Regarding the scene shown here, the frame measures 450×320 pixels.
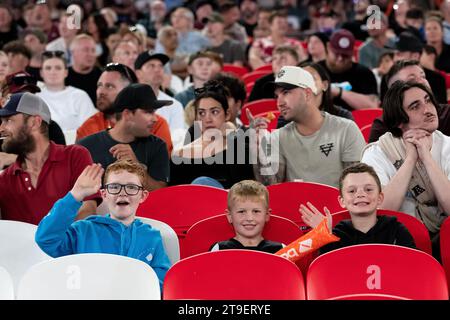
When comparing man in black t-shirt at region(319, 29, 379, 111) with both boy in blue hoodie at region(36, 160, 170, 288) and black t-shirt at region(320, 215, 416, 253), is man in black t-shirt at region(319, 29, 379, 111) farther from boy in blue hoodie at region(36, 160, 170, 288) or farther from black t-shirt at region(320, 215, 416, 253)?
boy in blue hoodie at region(36, 160, 170, 288)

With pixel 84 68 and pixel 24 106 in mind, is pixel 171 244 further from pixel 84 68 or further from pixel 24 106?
pixel 84 68

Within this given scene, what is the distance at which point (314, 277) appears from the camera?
4.61 meters

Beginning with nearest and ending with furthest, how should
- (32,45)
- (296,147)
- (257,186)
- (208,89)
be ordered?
(257,186) → (296,147) → (208,89) → (32,45)

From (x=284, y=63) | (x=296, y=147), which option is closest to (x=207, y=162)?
(x=296, y=147)

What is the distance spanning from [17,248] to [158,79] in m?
4.04

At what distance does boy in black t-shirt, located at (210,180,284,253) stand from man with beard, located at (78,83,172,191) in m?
1.40

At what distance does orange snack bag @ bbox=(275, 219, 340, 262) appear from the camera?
16.4 feet

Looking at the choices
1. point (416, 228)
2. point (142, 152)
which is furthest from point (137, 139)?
point (416, 228)

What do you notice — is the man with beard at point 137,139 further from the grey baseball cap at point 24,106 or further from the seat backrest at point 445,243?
the seat backrest at point 445,243

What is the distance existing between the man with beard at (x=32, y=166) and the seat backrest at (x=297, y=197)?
1.08 m

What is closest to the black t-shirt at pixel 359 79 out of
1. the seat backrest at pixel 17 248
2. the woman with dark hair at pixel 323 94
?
the woman with dark hair at pixel 323 94

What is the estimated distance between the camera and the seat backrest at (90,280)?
15.0ft
